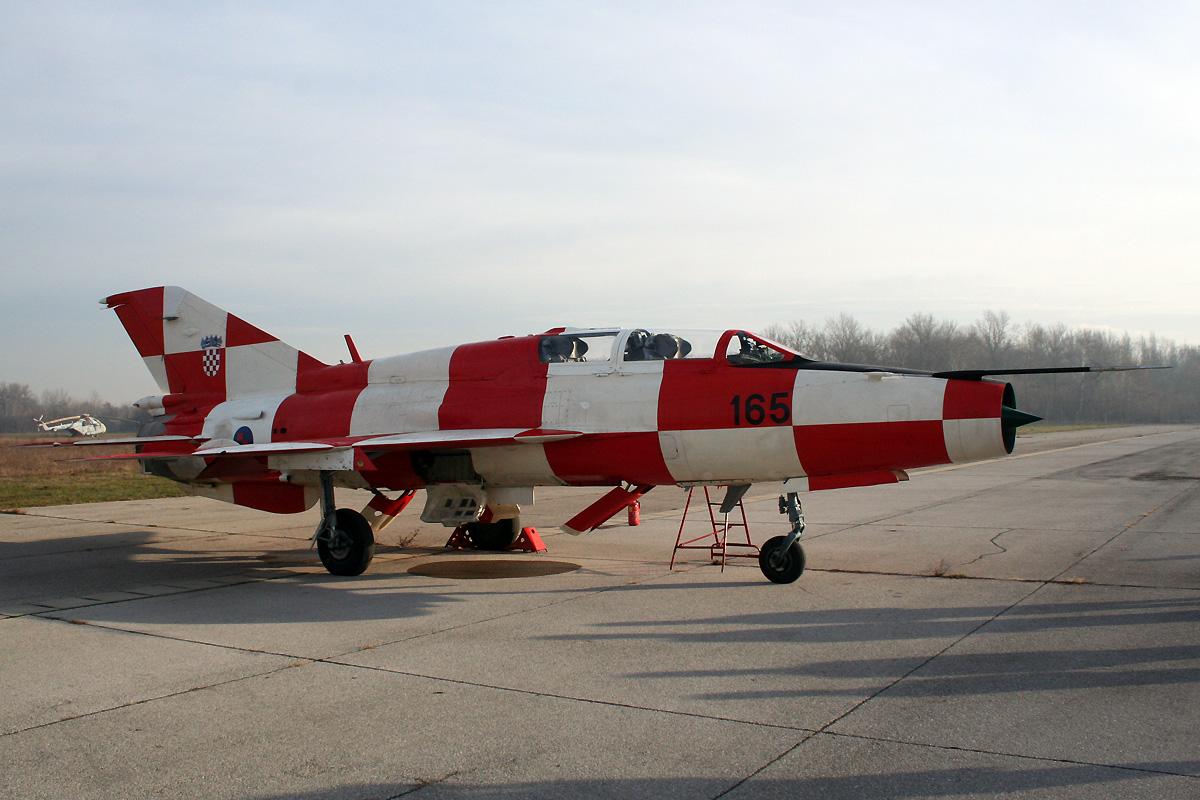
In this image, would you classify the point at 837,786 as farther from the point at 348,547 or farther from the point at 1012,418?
the point at 348,547

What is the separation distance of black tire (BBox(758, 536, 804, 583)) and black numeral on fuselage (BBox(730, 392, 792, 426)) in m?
1.25

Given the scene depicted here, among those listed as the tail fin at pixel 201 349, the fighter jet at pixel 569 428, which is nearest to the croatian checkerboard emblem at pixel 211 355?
the tail fin at pixel 201 349

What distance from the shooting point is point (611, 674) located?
18.7ft

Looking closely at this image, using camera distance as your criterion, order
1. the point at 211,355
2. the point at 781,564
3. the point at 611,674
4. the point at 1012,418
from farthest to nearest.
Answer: the point at 211,355 < the point at 781,564 < the point at 1012,418 < the point at 611,674

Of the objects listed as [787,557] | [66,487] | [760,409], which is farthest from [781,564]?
[66,487]

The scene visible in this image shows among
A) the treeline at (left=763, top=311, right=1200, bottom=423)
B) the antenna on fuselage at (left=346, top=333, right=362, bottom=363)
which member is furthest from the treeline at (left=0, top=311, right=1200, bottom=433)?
the antenna on fuselage at (left=346, top=333, right=362, bottom=363)

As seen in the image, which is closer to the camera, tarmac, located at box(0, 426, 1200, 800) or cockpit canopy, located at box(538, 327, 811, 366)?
tarmac, located at box(0, 426, 1200, 800)

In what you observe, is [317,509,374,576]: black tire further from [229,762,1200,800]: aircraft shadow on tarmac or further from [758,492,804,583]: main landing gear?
[229,762,1200,800]: aircraft shadow on tarmac

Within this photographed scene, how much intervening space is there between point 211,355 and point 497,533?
4943mm

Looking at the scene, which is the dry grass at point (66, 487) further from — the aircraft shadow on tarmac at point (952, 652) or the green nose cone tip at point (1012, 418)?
the green nose cone tip at point (1012, 418)

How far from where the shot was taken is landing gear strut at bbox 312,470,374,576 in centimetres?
995

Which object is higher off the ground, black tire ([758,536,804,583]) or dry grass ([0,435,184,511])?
black tire ([758,536,804,583])

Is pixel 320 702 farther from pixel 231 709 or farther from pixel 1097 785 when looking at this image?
pixel 1097 785

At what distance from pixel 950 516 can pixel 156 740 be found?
1329cm
